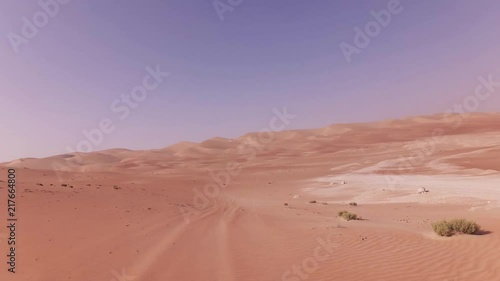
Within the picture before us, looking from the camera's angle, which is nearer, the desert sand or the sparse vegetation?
the desert sand

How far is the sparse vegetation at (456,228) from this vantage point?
1134 cm

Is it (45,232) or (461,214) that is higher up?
(45,232)

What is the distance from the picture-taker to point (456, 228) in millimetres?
11500

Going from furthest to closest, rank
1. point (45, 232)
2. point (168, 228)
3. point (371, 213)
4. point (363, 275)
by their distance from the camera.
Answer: point (371, 213) < point (168, 228) < point (45, 232) < point (363, 275)

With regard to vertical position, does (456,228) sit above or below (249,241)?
below

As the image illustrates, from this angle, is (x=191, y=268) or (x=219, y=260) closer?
(x=191, y=268)

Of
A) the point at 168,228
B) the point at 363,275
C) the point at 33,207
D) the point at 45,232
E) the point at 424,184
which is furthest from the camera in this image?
the point at 424,184

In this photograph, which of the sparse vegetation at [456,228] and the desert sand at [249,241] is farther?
the sparse vegetation at [456,228]

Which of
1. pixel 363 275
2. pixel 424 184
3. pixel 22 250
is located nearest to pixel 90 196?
pixel 22 250

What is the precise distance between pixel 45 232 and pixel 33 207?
5540 mm

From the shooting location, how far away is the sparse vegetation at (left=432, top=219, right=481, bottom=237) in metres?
11.3

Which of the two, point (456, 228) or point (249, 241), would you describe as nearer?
point (456, 228)

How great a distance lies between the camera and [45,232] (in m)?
12.2

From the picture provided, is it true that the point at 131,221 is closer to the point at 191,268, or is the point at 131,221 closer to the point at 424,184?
the point at 191,268
